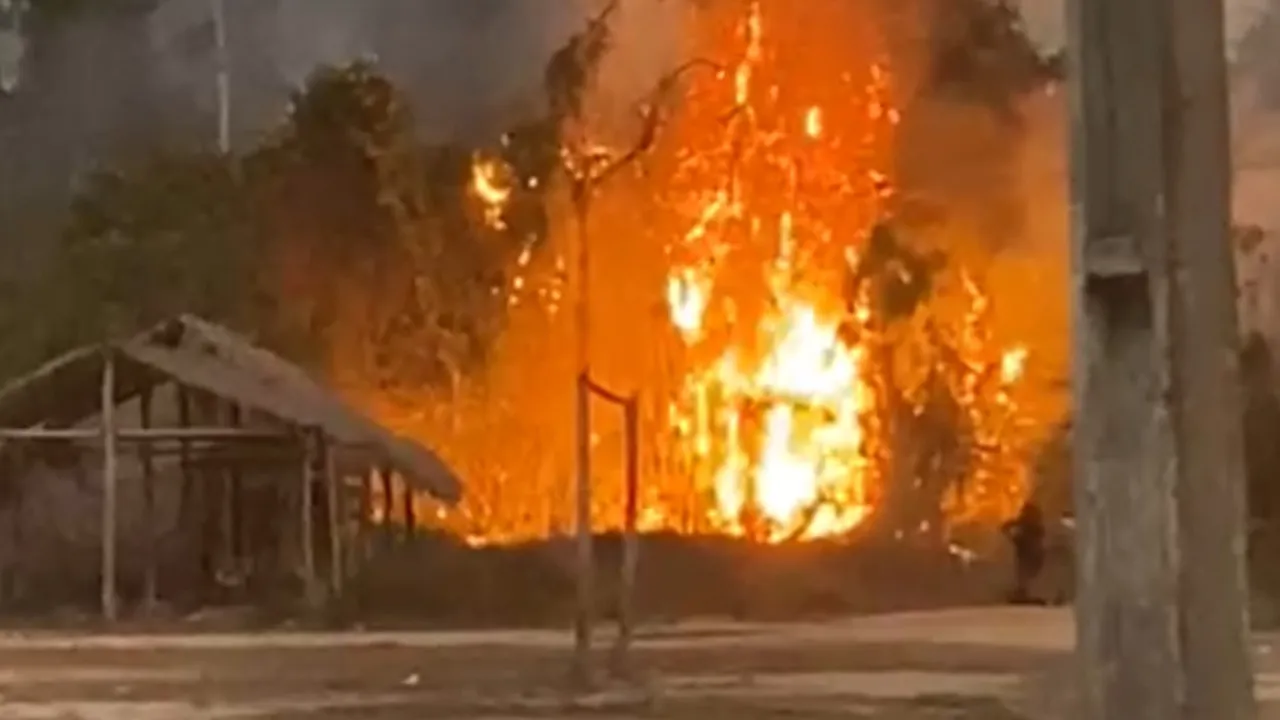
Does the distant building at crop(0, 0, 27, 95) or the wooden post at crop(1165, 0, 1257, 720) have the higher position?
the distant building at crop(0, 0, 27, 95)

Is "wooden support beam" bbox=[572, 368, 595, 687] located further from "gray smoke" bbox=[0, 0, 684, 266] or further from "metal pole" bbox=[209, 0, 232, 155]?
"metal pole" bbox=[209, 0, 232, 155]

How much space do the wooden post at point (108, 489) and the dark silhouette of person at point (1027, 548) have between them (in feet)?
5.03

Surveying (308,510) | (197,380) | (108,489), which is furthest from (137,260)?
(308,510)

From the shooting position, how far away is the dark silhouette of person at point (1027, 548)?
11.1 ft

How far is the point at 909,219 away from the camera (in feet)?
12.0

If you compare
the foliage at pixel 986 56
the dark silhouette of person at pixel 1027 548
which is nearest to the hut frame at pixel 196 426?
the dark silhouette of person at pixel 1027 548

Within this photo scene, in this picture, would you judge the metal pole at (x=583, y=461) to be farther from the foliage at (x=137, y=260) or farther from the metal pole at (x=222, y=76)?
the metal pole at (x=222, y=76)

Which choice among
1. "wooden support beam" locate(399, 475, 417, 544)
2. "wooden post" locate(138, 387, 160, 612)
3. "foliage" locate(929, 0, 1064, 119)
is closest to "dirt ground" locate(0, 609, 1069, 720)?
"wooden post" locate(138, 387, 160, 612)

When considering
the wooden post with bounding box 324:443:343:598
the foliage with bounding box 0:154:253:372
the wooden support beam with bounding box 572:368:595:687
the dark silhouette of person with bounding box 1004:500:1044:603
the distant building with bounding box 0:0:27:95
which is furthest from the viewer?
the distant building with bounding box 0:0:27:95

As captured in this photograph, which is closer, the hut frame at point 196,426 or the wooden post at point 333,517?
the wooden post at point 333,517

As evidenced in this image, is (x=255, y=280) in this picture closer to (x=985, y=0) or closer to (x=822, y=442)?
(x=822, y=442)

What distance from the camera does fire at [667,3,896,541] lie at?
369 cm

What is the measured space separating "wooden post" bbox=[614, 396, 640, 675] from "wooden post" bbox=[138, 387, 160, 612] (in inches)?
32.0

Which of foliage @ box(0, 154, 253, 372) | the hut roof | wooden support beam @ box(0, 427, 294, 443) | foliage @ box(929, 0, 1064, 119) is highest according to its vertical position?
foliage @ box(929, 0, 1064, 119)
